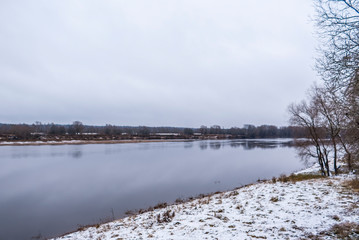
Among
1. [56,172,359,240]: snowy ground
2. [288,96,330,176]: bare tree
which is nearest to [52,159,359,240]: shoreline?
[56,172,359,240]: snowy ground

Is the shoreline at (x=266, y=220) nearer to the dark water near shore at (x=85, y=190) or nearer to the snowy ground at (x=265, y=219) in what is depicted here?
the snowy ground at (x=265, y=219)

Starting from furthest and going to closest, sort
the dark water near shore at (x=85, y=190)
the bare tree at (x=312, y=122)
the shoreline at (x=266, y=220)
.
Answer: the bare tree at (x=312, y=122) → the dark water near shore at (x=85, y=190) → the shoreline at (x=266, y=220)

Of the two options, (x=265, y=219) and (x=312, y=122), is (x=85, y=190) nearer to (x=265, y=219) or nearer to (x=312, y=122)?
(x=265, y=219)

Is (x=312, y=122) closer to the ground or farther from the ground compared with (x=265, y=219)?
farther from the ground

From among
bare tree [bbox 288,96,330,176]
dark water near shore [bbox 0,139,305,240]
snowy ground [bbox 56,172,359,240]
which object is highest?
bare tree [bbox 288,96,330,176]

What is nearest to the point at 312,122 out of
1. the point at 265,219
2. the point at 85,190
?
the point at 265,219

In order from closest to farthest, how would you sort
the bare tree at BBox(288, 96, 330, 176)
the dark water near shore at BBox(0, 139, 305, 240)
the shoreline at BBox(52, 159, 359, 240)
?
the shoreline at BBox(52, 159, 359, 240), the dark water near shore at BBox(0, 139, 305, 240), the bare tree at BBox(288, 96, 330, 176)

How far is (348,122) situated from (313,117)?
1033 cm

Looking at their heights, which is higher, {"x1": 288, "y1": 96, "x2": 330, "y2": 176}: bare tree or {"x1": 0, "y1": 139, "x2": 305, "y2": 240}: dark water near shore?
{"x1": 288, "y1": 96, "x2": 330, "y2": 176}: bare tree

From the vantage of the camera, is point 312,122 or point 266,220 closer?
point 266,220

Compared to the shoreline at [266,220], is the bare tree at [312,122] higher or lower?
higher

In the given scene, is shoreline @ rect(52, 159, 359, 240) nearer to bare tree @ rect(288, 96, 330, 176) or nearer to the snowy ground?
the snowy ground

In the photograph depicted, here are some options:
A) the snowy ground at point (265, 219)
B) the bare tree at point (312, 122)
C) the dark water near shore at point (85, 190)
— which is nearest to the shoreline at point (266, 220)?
the snowy ground at point (265, 219)

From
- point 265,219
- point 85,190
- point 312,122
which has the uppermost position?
point 312,122
